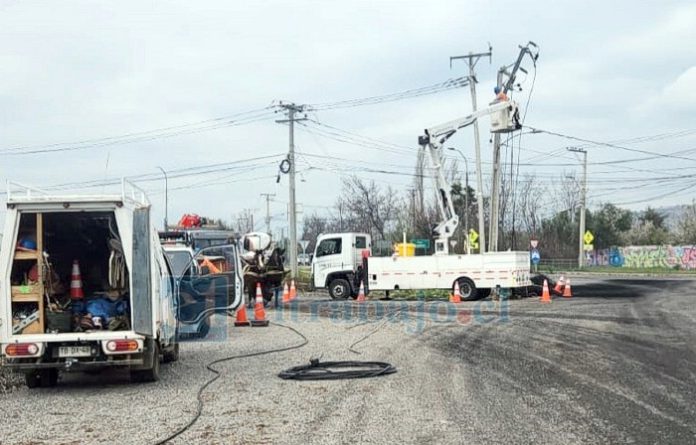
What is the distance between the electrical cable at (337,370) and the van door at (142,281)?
2074 mm

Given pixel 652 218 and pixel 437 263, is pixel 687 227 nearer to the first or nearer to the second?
pixel 652 218

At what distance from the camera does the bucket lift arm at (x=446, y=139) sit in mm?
28123

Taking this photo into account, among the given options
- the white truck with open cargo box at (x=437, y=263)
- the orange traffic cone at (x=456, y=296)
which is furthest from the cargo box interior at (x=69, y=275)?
the white truck with open cargo box at (x=437, y=263)

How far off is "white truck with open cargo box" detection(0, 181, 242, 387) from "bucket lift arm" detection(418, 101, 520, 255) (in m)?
18.3

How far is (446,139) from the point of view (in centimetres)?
2952

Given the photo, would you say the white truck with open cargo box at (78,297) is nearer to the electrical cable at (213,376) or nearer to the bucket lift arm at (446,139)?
the electrical cable at (213,376)

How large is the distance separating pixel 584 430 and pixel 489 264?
1918 cm

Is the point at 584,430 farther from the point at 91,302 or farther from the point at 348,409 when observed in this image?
the point at 91,302

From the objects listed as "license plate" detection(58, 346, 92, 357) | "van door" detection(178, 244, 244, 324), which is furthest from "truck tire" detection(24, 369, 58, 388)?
"van door" detection(178, 244, 244, 324)

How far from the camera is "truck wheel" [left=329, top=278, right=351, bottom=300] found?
96.0 ft

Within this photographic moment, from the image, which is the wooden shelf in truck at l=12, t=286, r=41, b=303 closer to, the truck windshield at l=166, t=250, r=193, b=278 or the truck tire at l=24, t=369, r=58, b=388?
the truck tire at l=24, t=369, r=58, b=388

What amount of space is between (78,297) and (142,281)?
1.41 metres

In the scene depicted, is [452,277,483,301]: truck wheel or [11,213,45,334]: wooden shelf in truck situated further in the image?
[452,277,483,301]: truck wheel

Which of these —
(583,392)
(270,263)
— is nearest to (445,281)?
(270,263)
